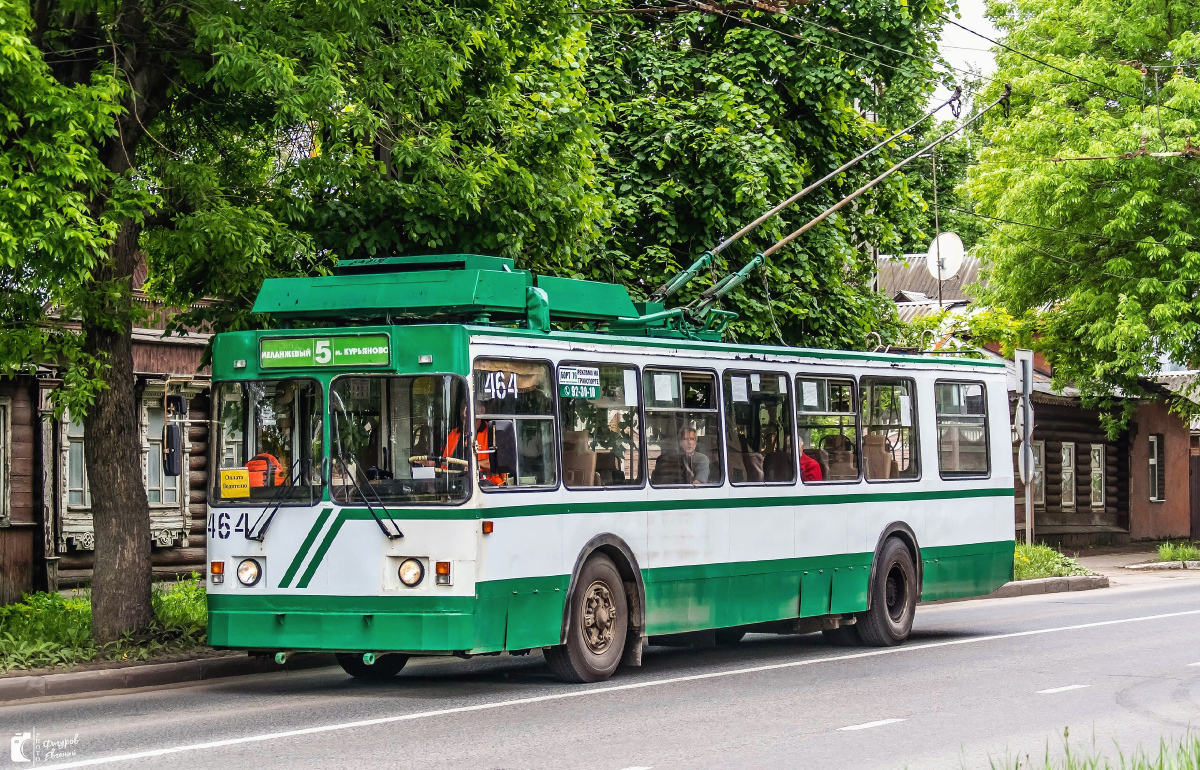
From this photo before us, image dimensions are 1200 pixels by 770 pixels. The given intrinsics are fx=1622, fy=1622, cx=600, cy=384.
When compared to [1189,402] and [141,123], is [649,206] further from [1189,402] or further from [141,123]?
[1189,402]

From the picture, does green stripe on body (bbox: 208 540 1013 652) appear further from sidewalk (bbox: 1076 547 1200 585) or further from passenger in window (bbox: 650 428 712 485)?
sidewalk (bbox: 1076 547 1200 585)

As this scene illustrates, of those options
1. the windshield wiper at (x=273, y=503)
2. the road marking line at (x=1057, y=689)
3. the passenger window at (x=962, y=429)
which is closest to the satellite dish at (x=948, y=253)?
the passenger window at (x=962, y=429)

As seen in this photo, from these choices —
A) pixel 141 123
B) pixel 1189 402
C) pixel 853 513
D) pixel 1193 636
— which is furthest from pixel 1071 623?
pixel 1189 402

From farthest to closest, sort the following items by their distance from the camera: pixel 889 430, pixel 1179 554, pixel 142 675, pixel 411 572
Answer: pixel 1179 554, pixel 889 430, pixel 142 675, pixel 411 572

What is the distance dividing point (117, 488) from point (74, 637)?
1.30 meters

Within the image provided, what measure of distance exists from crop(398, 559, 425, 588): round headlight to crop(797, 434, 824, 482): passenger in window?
4.81 meters

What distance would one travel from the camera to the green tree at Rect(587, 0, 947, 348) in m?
21.8

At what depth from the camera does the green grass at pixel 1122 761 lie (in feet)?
24.3

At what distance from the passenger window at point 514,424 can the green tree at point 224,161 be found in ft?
8.77

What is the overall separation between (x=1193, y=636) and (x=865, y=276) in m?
11.5

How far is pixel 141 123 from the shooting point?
13.4m

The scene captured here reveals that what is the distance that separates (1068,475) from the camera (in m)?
39.1

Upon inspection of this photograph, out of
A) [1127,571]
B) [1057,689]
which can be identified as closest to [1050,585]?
[1127,571]

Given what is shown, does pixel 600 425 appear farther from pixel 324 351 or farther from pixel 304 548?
pixel 304 548
